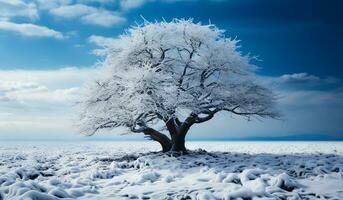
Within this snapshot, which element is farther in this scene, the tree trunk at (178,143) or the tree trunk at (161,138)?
the tree trunk at (161,138)

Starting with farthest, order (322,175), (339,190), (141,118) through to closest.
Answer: (141,118), (322,175), (339,190)

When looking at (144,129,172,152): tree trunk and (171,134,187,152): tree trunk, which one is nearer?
(171,134,187,152): tree trunk

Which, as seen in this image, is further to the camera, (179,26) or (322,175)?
(179,26)

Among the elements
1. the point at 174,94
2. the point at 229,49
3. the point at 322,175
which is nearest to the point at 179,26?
the point at 229,49

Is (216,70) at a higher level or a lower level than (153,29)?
lower

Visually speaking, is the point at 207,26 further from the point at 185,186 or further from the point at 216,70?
the point at 185,186

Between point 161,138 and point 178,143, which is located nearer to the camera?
point 178,143

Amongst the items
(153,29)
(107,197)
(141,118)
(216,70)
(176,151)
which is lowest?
(107,197)

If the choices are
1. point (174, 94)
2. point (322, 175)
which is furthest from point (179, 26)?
point (322, 175)

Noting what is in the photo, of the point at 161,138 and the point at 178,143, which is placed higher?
the point at 161,138

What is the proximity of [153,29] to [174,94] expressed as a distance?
4.79m

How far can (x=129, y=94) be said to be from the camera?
779 inches

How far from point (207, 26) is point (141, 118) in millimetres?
6851

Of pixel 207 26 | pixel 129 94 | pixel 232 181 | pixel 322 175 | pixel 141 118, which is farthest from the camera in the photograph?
pixel 207 26
